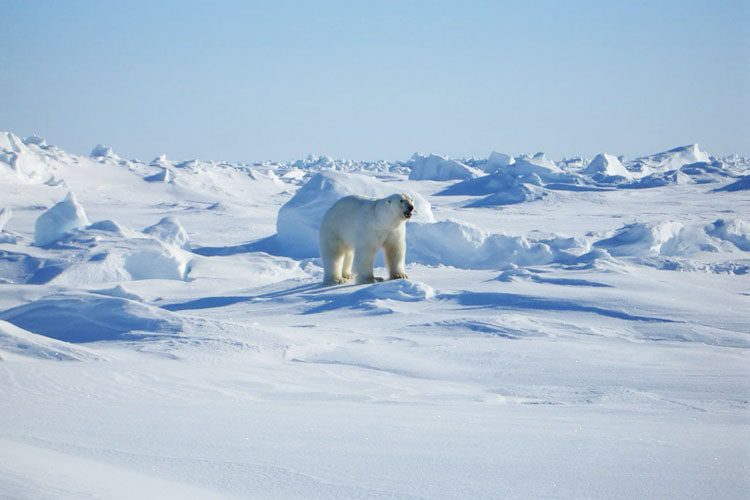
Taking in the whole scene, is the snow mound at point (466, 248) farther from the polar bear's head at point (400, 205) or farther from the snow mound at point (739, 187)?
the snow mound at point (739, 187)

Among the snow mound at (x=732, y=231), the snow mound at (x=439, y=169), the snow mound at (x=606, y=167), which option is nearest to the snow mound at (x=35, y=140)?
the snow mound at (x=439, y=169)

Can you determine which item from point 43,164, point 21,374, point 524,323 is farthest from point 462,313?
point 43,164

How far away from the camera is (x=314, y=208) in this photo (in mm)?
13734

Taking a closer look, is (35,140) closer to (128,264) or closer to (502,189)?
(502,189)

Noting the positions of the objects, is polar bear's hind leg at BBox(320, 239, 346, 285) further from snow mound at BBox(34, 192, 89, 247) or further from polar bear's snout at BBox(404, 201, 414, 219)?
snow mound at BBox(34, 192, 89, 247)

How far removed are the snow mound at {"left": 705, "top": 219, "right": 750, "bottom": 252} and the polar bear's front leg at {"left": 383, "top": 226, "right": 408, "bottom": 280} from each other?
27.4 ft

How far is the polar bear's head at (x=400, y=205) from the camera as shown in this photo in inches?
263

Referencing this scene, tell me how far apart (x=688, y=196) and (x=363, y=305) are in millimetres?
27567

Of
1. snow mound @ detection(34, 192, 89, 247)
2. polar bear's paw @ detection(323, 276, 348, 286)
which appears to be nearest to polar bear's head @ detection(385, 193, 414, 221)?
polar bear's paw @ detection(323, 276, 348, 286)

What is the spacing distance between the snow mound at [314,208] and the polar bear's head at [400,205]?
21.5 feet

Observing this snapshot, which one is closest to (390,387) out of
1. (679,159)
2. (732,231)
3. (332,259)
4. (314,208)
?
(332,259)

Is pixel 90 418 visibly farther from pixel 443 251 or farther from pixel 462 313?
pixel 443 251

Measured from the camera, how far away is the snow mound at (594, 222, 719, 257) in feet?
41.0

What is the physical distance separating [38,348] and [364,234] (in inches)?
158
